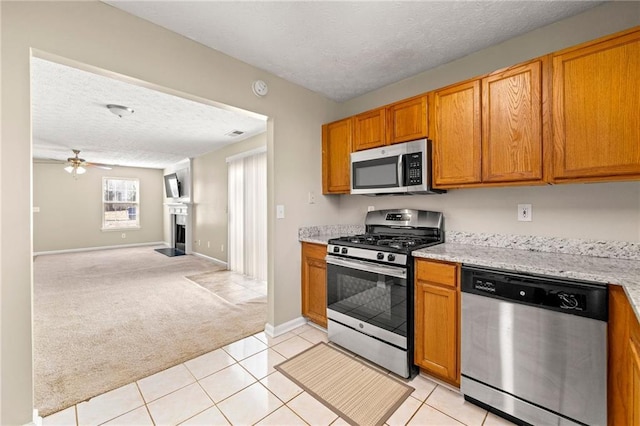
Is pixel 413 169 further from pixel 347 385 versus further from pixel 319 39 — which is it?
pixel 347 385

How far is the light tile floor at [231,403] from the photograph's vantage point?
1.62 m

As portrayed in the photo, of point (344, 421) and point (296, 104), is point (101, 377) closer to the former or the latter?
point (344, 421)

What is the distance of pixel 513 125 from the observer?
186 centimetres

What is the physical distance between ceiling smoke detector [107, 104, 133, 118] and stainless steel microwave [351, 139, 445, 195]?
10.0ft

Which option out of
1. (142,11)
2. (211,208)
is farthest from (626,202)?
(211,208)

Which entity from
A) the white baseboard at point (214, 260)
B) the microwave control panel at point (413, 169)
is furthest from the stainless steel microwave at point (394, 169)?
the white baseboard at point (214, 260)

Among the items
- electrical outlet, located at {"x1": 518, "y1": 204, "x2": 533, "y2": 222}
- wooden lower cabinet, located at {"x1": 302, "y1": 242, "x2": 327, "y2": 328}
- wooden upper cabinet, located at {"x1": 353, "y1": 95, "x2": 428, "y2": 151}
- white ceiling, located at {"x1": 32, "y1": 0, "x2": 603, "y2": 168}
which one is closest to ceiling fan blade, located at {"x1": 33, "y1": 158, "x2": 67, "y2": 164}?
white ceiling, located at {"x1": 32, "y1": 0, "x2": 603, "y2": 168}

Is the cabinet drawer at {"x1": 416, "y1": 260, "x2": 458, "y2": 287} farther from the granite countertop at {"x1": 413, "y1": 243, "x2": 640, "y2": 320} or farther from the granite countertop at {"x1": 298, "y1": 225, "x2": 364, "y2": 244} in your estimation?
the granite countertop at {"x1": 298, "y1": 225, "x2": 364, "y2": 244}

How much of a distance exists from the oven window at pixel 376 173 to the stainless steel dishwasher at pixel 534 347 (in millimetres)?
1022

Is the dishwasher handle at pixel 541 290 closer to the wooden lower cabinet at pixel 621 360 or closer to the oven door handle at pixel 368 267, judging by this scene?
the wooden lower cabinet at pixel 621 360

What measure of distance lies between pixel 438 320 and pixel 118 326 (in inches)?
126

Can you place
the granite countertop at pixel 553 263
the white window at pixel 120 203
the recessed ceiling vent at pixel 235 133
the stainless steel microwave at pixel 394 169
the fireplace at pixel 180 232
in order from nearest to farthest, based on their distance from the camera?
the granite countertop at pixel 553 263 < the stainless steel microwave at pixel 394 169 < the recessed ceiling vent at pixel 235 133 < the fireplace at pixel 180 232 < the white window at pixel 120 203

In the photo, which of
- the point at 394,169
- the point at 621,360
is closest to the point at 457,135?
the point at 394,169

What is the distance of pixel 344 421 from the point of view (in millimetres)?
1616
